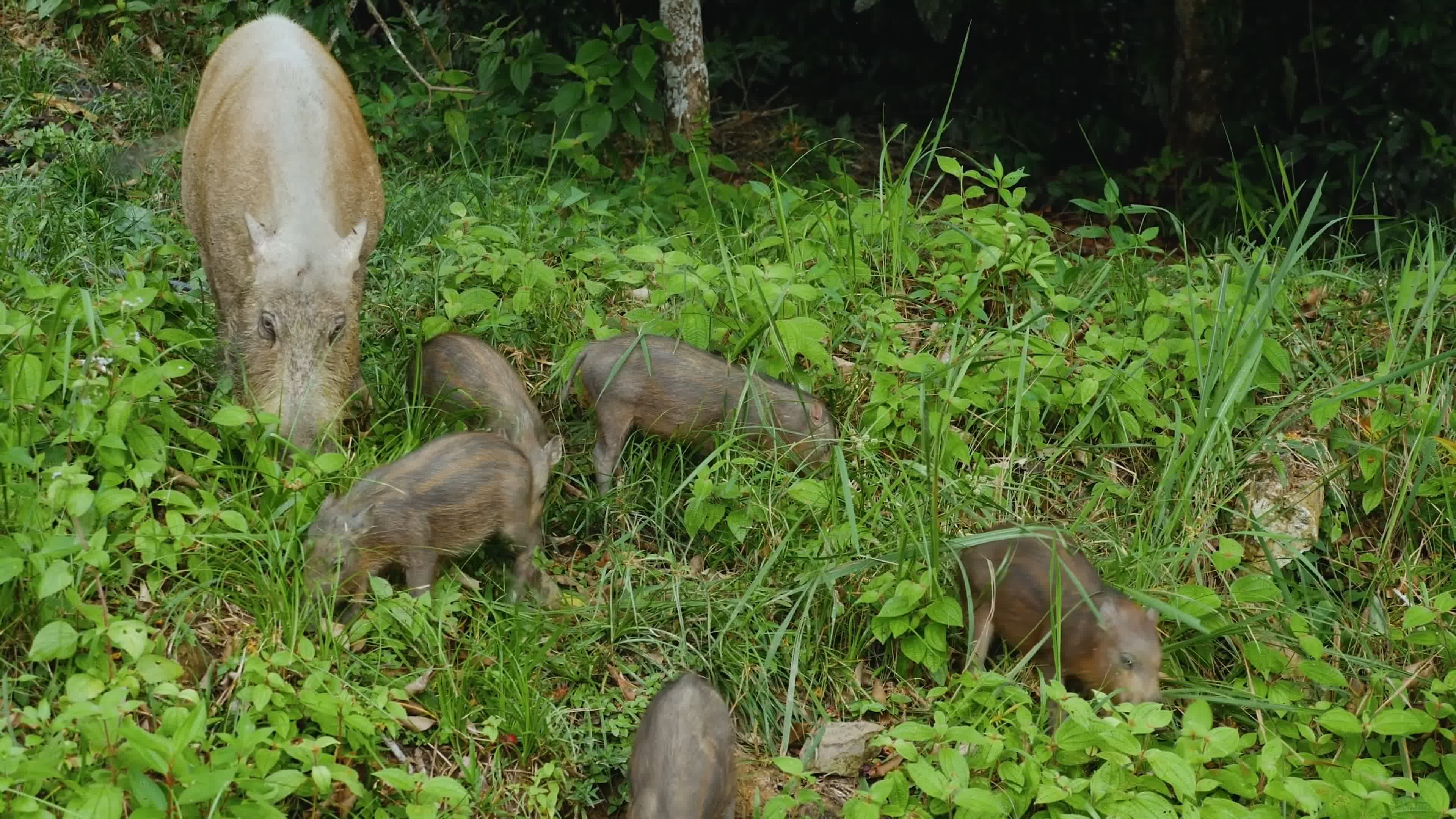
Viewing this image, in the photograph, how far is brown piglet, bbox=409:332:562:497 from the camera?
4.69 m

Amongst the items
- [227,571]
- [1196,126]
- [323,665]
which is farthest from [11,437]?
[1196,126]

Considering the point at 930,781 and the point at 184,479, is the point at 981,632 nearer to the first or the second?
the point at 930,781

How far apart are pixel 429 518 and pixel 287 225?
4.71 ft

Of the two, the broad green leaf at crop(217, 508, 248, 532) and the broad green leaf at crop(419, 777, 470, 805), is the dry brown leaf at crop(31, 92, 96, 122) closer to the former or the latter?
the broad green leaf at crop(217, 508, 248, 532)

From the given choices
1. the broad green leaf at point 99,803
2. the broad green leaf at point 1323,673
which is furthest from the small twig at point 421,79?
the broad green leaf at point 1323,673

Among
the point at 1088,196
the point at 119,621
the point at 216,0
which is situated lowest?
the point at 1088,196

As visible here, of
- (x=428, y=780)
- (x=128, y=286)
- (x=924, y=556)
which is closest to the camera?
(x=428, y=780)

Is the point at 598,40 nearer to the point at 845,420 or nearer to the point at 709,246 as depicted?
the point at 709,246

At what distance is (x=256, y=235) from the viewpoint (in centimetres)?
481

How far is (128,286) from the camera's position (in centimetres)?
455

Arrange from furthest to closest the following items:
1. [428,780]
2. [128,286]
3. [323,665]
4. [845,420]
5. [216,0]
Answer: [216,0]
[845,420]
[128,286]
[323,665]
[428,780]

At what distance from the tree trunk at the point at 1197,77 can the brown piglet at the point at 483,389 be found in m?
4.69

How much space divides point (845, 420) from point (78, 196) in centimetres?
346

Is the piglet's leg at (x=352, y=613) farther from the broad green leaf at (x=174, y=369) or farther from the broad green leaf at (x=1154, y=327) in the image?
the broad green leaf at (x=1154, y=327)
